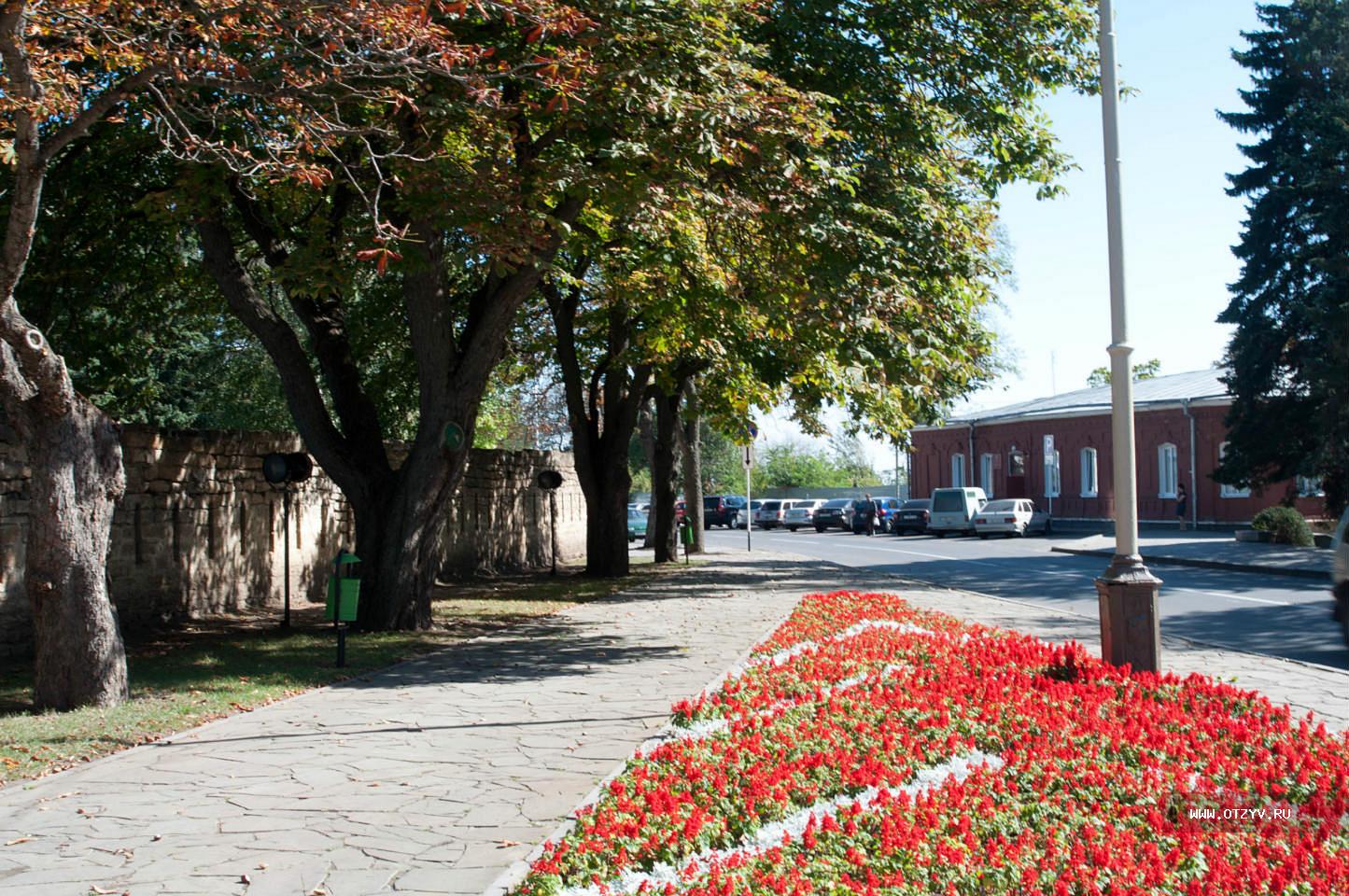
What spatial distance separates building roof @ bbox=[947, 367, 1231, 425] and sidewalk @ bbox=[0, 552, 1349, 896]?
36.9 metres

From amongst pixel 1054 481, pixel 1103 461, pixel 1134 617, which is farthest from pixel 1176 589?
pixel 1054 481

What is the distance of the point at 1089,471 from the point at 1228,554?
25.6 meters

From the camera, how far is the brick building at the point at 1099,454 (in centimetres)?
4576

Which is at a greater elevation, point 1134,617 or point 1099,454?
point 1099,454

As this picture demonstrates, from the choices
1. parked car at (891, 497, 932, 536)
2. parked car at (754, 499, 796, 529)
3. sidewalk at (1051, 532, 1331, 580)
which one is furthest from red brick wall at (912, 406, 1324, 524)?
parked car at (754, 499, 796, 529)

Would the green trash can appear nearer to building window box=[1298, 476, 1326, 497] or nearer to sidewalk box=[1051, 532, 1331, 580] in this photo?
sidewalk box=[1051, 532, 1331, 580]

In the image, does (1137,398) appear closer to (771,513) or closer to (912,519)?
(912,519)

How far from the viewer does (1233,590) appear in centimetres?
2003

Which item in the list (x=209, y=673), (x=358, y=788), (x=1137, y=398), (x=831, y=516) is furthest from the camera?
(x=831, y=516)

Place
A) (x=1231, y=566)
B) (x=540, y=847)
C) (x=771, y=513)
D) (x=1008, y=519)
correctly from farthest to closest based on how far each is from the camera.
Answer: (x=771, y=513) < (x=1008, y=519) < (x=1231, y=566) < (x=540, y=847)

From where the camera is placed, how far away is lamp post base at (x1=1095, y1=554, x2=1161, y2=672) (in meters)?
8.98

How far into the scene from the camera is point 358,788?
22.7ft

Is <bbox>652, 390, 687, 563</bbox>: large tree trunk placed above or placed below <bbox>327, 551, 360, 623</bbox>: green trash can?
above

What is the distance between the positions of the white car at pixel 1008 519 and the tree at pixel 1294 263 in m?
8.66
